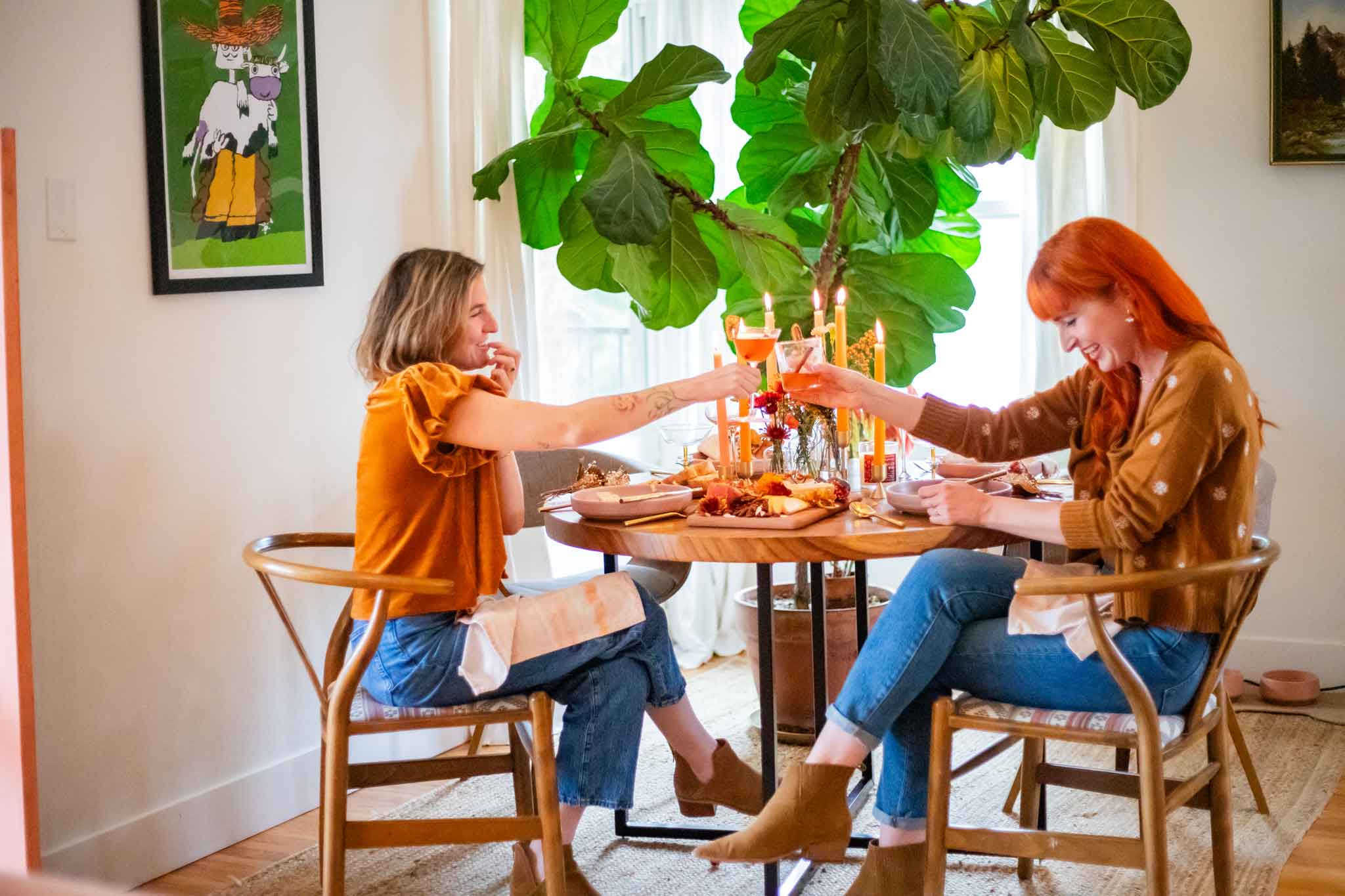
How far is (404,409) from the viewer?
6.79ft

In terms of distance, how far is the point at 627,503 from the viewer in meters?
2.16

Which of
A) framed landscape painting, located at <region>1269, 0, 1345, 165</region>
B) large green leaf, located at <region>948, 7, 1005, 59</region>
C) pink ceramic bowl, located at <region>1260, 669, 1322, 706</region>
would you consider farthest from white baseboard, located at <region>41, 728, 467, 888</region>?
framed landscape painting, located at <region>1269, 0, 1345, 165</region>

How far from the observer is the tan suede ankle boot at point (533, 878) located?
2.18 m

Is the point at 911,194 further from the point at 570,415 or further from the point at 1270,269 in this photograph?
the point at 570,415

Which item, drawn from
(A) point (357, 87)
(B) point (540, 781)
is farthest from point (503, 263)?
(B) point (540, 781)

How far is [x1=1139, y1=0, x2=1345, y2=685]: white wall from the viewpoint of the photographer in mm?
3633

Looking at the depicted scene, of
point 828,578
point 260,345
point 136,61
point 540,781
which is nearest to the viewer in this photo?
point 540,781

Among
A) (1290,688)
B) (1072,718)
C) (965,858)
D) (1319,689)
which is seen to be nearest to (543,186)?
(965,858)

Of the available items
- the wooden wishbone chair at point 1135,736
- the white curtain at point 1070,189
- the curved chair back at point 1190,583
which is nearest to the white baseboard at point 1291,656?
the white curtain at point 1070,189

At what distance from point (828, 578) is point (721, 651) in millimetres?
745

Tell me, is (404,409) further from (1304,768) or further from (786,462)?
(1304,768)

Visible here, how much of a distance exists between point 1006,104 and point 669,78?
Result: 32.1 inches

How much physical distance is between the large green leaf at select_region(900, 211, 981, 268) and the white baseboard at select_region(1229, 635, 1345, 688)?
52.0 inches

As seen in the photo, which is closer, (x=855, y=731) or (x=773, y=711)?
(x=855, y=731)
